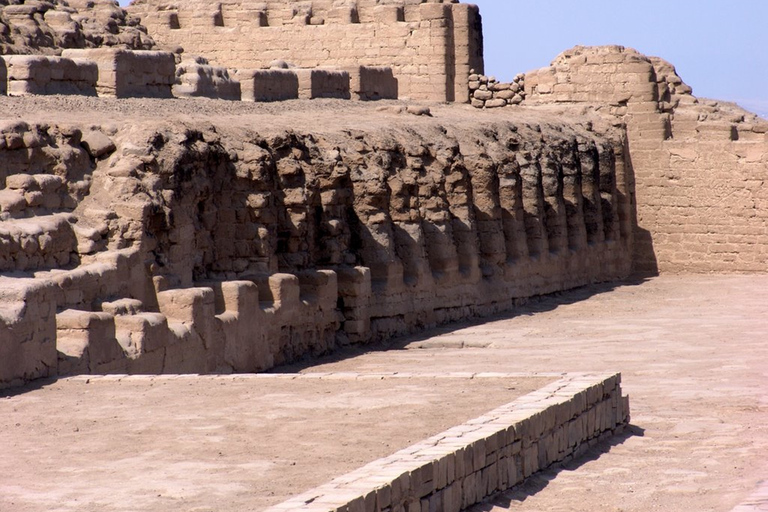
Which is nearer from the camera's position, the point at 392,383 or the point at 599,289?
the point at 392,383

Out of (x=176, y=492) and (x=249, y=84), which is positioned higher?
(x=249, y=84)

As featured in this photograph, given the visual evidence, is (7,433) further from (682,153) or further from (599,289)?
(682,153)

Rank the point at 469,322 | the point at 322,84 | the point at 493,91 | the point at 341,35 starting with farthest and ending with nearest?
the point at 341,35
the point at 493,91
the point at 322,84
the point at 469,322

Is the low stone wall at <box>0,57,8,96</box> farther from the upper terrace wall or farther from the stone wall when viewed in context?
the upper terrace wall

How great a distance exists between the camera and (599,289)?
2059cm

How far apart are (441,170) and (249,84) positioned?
3.25 meters

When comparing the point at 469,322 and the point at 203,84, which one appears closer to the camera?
the point at 469,322

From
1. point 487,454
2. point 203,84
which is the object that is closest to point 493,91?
point 203,84

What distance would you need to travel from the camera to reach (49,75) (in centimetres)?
1573

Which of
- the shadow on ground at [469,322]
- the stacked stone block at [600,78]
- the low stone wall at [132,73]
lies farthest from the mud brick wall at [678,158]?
the low stone wall at [132,73]

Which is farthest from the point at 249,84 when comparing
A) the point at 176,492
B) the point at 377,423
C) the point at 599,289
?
the point at 176,492

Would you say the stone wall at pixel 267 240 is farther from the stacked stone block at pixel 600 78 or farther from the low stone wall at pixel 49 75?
the low stone wall at pixel 49 75

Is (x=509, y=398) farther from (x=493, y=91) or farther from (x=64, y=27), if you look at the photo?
(x=493, y=91)

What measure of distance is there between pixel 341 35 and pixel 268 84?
18.4 feet
